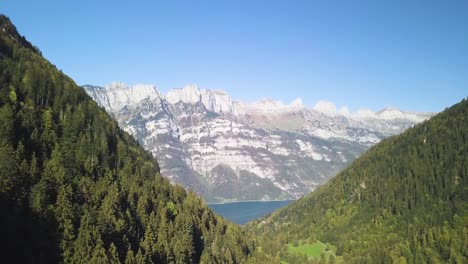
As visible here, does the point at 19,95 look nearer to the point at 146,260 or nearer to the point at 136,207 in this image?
the point at 136,207

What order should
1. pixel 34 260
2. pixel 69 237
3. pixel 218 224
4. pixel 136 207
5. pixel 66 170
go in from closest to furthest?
pixel 34 260 → pixel 69 237 → pixel 66 170 → pixel 136 207 → pixel 218 224

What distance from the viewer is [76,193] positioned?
365 feet

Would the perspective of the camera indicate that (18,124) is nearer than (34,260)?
No

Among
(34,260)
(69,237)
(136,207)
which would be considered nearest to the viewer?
(34,260)

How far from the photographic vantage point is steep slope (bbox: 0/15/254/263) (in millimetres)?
91062

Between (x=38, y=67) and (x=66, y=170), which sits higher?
(x=38, y=67)

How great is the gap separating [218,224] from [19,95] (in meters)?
88.6

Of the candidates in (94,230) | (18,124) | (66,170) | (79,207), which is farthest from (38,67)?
(94,230)

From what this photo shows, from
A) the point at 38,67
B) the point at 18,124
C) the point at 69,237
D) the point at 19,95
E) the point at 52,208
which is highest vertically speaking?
the point at 38,67

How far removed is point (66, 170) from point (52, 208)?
76.5 ft

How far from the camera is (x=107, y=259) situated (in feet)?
295

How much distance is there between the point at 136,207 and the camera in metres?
135

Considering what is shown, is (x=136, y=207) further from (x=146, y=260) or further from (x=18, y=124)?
(x=18, y=124)

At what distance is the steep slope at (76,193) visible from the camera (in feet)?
299
